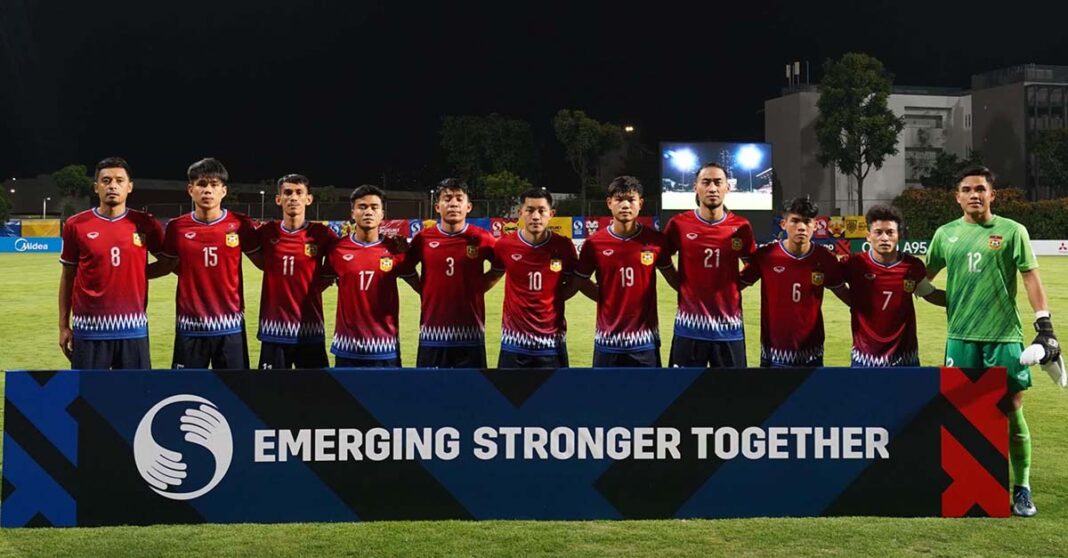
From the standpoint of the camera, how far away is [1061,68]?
69.3 m

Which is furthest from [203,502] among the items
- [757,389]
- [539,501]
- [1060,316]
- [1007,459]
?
[1060,316]

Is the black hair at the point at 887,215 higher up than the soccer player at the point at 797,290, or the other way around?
the black hair at the point at 887,215

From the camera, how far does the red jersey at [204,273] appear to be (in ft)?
22.3

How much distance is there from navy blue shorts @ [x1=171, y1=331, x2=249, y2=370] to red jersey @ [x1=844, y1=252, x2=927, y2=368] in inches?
172

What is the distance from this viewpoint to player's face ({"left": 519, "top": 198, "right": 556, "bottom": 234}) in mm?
6746

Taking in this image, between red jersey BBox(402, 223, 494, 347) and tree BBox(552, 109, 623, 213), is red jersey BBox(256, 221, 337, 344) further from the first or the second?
tree BBox(552, 109, 623, 213)

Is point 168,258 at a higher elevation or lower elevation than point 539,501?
higher

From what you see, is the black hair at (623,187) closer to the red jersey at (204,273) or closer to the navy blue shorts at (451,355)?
the navy blue shorts at (451,355)

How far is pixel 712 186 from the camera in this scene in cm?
671

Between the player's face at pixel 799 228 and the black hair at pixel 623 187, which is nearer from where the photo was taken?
the player's face at pixel 799 228

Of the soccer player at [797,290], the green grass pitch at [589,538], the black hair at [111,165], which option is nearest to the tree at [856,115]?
the soccer player at [797,290]

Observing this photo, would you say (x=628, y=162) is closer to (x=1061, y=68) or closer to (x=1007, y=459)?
(x=1061, y=68)

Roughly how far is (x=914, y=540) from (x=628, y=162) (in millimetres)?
72021

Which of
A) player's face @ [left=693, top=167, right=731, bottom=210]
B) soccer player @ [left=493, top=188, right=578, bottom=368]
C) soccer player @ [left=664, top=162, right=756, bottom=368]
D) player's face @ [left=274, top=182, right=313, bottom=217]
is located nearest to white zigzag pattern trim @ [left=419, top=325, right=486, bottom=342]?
soccer player @ [left=493, top=188, right=578, bottom=368]
